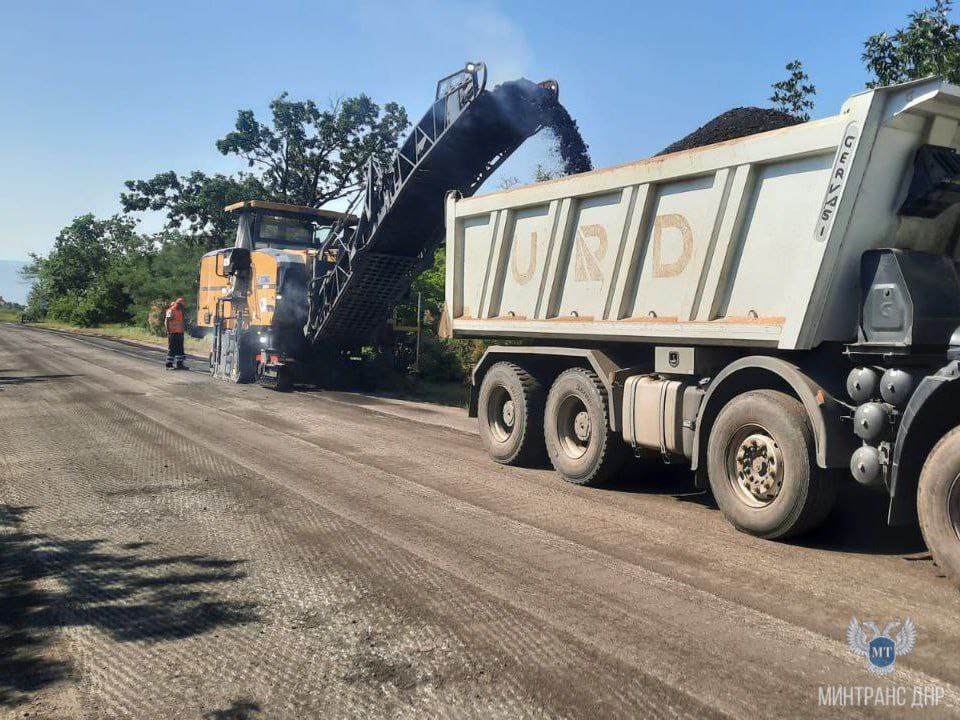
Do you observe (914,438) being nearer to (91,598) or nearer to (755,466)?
(755,466)

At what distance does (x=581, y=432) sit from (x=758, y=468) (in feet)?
7.36

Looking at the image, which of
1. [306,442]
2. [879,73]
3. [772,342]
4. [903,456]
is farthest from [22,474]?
[879,73]

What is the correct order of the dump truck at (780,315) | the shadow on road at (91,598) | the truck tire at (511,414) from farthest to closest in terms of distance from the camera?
the truck tire at (511,414)
the dump truck at (780,315)
the shadow on road at (91,598)

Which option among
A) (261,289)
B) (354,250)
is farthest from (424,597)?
(261,289)

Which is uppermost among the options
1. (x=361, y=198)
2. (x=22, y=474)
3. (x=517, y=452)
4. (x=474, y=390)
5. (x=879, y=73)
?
(x=879, y=73)

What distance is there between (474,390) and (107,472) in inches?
156

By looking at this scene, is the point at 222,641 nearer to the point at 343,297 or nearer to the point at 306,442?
the point at 306,442

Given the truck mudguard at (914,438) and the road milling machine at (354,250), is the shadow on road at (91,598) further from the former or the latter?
the road milling machine at (354,250)

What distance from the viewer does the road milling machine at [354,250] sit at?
11.1 metres

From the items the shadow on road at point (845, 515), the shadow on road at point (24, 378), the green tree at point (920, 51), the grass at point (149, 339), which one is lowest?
Answer: the shadow on road at point (24, 378)

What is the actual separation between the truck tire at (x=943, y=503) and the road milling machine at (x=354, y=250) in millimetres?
7972

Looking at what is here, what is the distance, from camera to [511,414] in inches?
333

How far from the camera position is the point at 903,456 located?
4.55 metres

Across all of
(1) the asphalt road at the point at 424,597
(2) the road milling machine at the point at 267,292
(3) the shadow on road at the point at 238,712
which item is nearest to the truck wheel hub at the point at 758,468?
(1) the asphalt road at the point at 424,597
